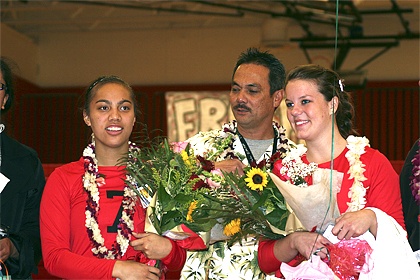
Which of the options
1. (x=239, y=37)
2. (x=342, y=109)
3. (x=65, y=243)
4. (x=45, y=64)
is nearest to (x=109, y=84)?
(x=65, y=243)

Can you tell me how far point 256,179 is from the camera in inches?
117

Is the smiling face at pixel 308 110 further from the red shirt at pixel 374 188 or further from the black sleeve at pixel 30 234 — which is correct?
the black sleeve at pixel 30 234

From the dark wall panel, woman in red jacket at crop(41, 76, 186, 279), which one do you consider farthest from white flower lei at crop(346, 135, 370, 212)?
the dark wall panel

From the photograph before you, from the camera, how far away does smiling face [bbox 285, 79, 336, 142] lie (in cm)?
318

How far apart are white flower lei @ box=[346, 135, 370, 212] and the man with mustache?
539 millimetres

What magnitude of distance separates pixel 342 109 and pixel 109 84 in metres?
1.00

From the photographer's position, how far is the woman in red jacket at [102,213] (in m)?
3.19

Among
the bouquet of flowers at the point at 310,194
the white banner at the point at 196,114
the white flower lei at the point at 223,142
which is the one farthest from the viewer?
the white banner at the point at 196,114

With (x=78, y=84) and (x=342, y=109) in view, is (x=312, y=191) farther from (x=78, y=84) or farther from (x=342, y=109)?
(x=78, y=84)

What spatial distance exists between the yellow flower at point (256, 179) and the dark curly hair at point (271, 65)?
4.04ft

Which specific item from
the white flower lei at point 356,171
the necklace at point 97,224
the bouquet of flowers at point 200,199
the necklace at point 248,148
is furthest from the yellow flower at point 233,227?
the necklace at point 248,148

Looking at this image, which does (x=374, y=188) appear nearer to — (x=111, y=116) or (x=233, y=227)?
(x=233, y=227)

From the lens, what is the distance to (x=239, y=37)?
41.8 feet

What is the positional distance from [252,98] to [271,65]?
9.4 inches
